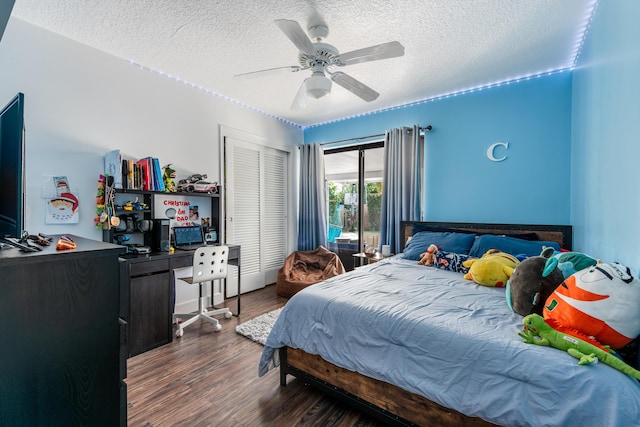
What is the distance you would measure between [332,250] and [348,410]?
297cm

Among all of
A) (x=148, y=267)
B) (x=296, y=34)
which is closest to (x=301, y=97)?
(x=296, y=34)

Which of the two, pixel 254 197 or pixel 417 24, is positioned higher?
pixel 417 24

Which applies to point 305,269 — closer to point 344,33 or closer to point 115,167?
point 115,167

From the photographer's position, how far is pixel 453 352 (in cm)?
128

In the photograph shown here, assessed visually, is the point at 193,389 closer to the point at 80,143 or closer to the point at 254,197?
the point at 80,143

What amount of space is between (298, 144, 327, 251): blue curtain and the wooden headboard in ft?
4.44

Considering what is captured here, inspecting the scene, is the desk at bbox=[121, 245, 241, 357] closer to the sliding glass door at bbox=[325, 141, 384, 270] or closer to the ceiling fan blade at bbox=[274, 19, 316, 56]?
the ceiling fan blade at bbox=[274, 19, 316, 56]

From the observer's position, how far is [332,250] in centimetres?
463

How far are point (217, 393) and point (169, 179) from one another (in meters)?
2.07

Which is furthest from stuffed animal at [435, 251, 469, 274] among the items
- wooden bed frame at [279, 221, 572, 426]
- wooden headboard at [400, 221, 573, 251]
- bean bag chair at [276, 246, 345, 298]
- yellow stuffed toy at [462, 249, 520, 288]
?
bean bag chair at [276, 246, 345, 298]

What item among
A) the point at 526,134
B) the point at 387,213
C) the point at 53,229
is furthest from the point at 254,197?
the point at 526,134

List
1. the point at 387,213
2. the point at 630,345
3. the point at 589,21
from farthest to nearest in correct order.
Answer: the point at 387,213 → the point at 589,21 → the point at 630,345

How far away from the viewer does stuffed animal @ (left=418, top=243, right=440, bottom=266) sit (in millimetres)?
2754

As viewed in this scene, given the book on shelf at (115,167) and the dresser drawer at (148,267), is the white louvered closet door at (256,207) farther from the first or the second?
the book on shelf at (115,167)
